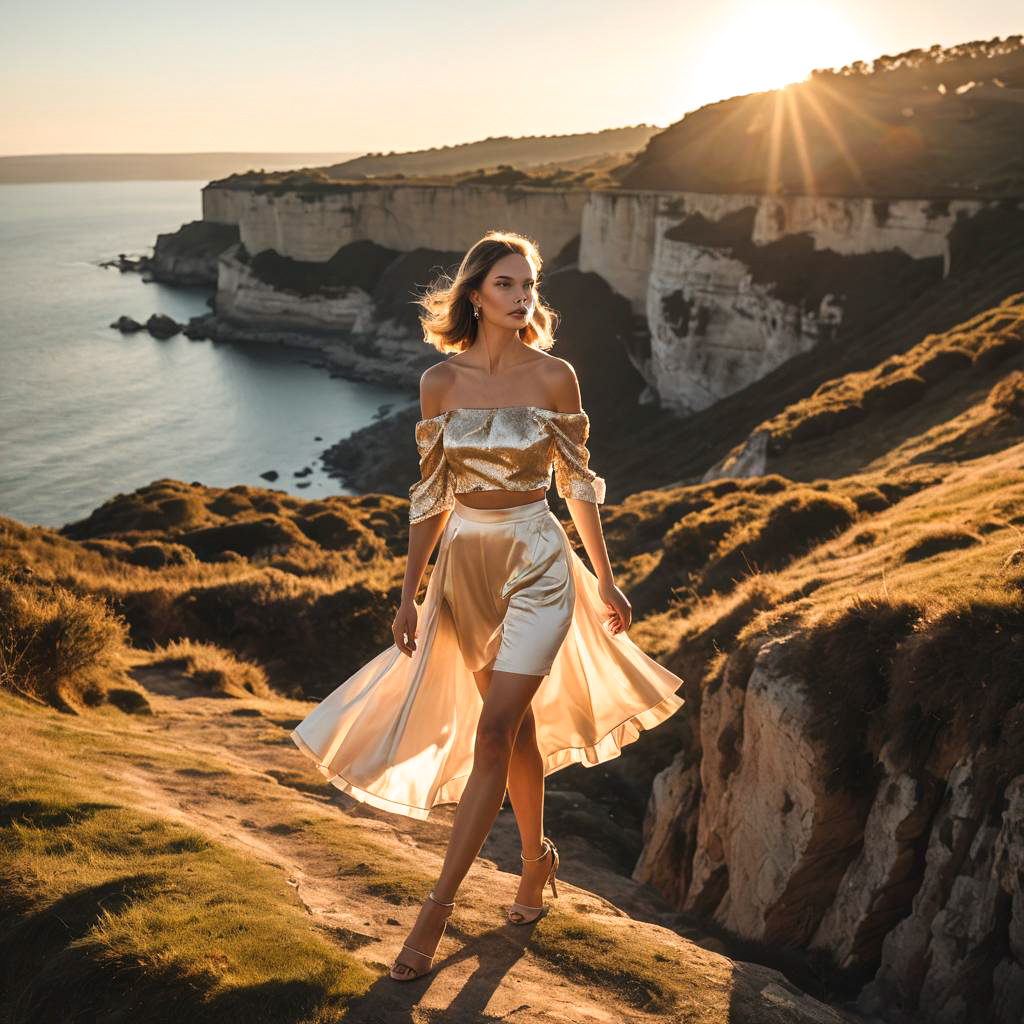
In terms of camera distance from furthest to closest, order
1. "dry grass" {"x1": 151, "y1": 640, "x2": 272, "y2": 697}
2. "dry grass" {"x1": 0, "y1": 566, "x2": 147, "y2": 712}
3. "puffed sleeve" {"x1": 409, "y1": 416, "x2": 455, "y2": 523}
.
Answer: "dry grass" {"x1": 151, "y1": 640, "x2": 272, "y2": 697}, "dry grass" {"x1": 0, "y1": 566, "x2": 147, "y2": 712}, "puffed sleeve" {"x1": 409, "y1": 416, "x2": 455, "y2": 523}

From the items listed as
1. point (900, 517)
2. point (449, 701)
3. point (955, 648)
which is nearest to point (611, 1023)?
point (449, 701)

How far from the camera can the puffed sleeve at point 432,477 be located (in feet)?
14.5

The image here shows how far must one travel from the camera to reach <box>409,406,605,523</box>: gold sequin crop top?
426cm

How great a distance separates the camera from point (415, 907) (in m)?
4.55

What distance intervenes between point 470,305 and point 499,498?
2.88 feet

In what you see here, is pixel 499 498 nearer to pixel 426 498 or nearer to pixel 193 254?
pixel 426 498

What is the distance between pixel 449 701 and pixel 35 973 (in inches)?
72.8

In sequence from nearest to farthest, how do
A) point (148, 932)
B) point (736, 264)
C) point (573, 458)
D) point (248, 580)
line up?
point (148, 932) → point (573, 458) → point (248, 580) → point (736, 264)

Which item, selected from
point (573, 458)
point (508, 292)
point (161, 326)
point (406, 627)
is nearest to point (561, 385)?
point (573, 458)

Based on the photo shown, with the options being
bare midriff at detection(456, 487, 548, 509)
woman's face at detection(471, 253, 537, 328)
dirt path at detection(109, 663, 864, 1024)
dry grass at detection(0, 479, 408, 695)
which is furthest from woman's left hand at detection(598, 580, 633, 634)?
dry grass at detection(0, 479, 408, 695)

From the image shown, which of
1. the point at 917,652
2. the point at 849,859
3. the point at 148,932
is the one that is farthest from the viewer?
the point at 849,859

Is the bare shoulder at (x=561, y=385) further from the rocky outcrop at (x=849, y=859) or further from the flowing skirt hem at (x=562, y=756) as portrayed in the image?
the rocky outcrop at (x=849, y=859)

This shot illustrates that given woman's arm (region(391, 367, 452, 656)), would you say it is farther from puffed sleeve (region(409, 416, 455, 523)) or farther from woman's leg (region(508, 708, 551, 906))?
woman's leg (region(508, 708, 551, 906))

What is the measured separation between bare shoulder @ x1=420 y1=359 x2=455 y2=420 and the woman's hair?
0.10 m
